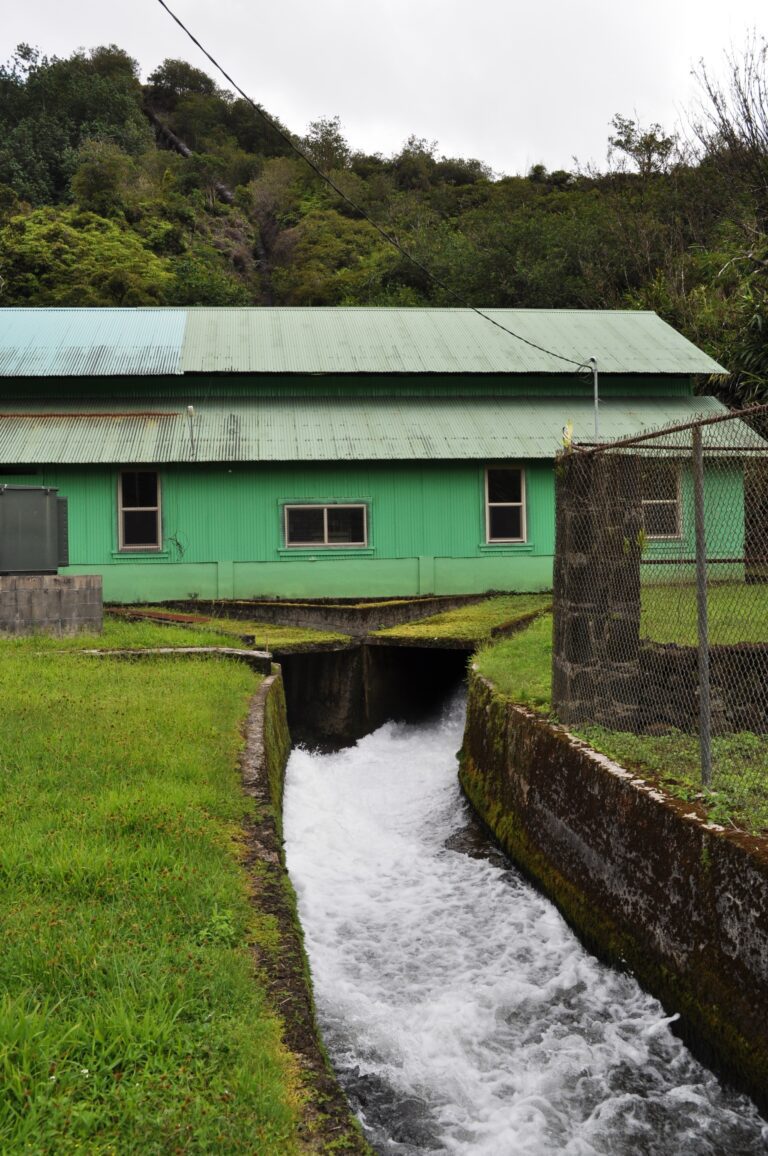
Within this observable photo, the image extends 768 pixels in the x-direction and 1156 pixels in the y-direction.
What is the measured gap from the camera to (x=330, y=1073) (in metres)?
3.65

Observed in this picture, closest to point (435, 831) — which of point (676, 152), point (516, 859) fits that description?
point (516, 859)

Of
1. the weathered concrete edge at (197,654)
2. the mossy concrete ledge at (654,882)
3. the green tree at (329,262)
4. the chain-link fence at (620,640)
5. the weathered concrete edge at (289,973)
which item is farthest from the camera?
the green tree at (329,262)

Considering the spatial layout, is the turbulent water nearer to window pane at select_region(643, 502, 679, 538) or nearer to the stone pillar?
the stone pillar

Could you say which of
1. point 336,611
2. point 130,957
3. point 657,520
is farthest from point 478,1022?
point 336,611

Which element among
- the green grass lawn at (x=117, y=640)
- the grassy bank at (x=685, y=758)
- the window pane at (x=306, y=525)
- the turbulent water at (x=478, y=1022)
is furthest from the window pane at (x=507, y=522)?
the turbulent water at (x=478, y=1022)

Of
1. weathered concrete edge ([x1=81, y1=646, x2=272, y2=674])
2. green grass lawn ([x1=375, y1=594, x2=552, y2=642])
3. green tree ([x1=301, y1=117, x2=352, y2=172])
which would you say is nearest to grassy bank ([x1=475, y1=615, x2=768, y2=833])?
green grass lawn ([x1=375, y1=594, x2=552, y2=642])

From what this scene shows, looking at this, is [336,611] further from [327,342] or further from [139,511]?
[327,342]

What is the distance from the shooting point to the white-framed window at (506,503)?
18391 mm

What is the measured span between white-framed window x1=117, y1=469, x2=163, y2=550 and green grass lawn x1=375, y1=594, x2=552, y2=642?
229 inches

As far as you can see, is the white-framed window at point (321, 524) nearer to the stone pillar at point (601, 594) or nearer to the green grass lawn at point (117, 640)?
the green grass lawn at point (117, 640)

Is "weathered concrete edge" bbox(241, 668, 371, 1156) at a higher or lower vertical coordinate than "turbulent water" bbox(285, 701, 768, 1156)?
higher

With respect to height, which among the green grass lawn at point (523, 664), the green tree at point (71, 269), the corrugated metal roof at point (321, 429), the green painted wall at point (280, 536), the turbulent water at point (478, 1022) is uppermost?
the green tree at point (71, 269)

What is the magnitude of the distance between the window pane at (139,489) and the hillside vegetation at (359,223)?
43.9ft

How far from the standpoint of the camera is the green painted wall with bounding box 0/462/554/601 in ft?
57.4
